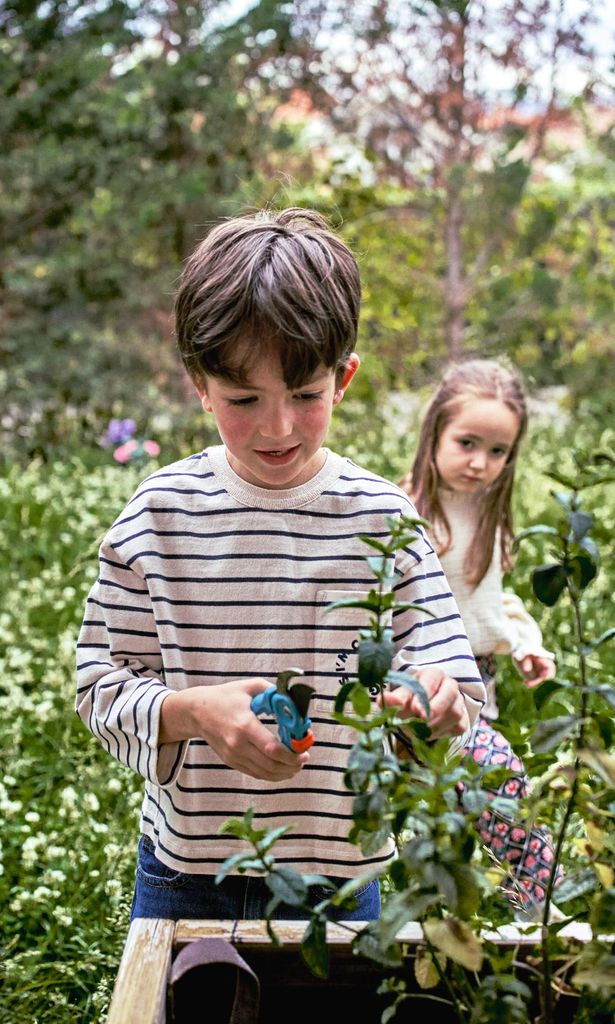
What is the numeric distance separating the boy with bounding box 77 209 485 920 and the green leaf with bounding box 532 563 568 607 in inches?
20.7

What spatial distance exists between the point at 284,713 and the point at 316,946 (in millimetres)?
282

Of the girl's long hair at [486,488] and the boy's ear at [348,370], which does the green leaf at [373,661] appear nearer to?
the boy's ear at [348,370]

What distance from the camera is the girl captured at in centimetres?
296

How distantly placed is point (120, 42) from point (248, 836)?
28.9ft

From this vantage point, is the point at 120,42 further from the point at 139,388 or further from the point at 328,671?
the point at 328,671

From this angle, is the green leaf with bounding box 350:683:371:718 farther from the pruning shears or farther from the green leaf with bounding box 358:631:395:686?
the pruning shears

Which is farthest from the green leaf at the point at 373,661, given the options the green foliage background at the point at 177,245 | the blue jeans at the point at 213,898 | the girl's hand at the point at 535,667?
the green foliage background at the point at 177,245

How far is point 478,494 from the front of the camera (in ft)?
10.3

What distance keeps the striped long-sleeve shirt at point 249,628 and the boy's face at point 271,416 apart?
0.09 meters

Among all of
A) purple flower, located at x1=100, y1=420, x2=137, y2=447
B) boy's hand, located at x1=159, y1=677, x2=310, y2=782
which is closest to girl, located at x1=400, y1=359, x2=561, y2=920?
boy's hand, located at x1=159, y1=677, x2=310, y2=782

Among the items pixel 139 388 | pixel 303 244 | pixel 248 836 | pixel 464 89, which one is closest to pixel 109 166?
pixel 139 388

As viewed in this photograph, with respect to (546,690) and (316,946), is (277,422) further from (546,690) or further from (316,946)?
(316,946)

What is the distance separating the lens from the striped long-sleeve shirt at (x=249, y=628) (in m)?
1.54

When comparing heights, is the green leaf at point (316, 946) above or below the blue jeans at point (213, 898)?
above
